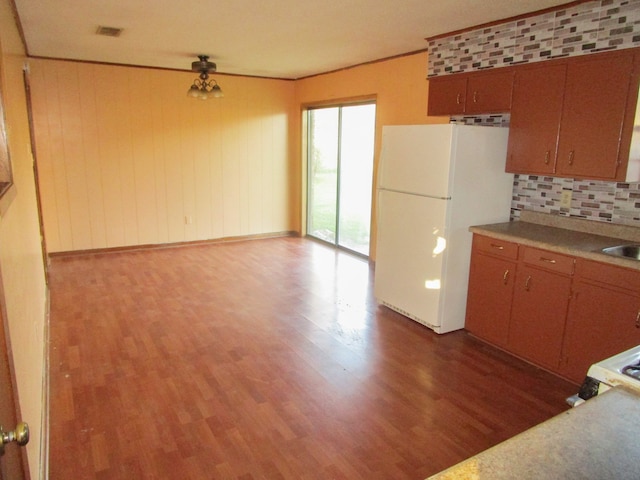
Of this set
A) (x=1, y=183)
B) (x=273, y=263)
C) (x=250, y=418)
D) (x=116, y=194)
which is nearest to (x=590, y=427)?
(x=250, y=418)

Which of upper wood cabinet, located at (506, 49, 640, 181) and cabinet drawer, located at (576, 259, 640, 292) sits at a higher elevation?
upper wood cabinet, located at (506, 49, 640, 181)

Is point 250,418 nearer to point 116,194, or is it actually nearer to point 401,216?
point 401,216

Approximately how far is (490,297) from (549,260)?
582mm

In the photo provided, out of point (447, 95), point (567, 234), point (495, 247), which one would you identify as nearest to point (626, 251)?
point (567, 234)

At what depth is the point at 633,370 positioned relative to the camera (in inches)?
45.9

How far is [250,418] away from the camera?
2.50m

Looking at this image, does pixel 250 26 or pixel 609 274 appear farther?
pixel 250 26

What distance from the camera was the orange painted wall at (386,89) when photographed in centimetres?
460

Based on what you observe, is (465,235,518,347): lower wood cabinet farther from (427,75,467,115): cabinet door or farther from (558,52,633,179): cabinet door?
(427,75,467,115): cabinet door

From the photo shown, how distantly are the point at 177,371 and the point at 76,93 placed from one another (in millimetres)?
4181

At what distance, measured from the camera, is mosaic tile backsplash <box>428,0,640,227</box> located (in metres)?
2.79

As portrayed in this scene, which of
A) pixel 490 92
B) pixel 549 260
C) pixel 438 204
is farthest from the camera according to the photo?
pixel 490 92

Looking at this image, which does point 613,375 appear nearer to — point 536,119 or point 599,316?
point 599,316

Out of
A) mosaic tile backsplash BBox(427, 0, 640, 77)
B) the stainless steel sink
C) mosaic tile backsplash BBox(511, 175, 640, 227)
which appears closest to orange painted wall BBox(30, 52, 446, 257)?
mosaic tile backsplash BBox(427, 0, 640, 77)
